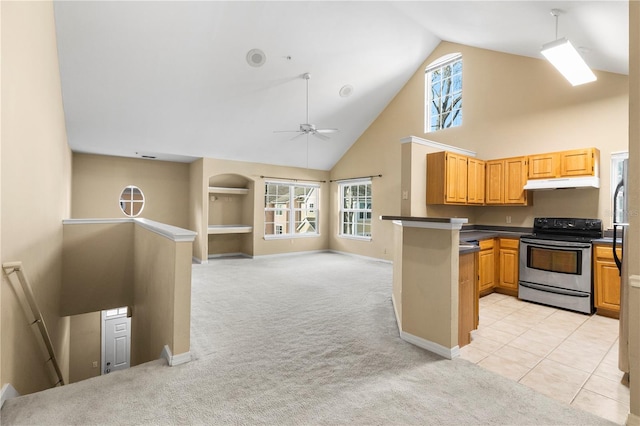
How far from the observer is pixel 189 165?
7.98m

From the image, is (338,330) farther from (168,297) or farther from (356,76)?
(356,76)

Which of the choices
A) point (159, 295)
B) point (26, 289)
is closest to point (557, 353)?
point (159, 295)

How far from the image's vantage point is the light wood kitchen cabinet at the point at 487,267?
4379 millimetres

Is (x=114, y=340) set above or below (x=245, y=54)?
below

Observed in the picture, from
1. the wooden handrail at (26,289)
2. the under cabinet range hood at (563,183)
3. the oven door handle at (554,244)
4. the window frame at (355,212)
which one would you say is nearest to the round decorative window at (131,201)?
the wooden handrail at (26,289)

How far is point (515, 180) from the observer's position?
488 centimetres

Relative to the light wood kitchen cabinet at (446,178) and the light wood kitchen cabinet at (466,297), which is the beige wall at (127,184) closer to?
the light wood kitchen cabinet at (446,178)

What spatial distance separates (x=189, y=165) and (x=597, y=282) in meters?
8.28

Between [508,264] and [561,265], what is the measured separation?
0.67m

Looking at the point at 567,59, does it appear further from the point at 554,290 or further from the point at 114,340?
the point at 114,340

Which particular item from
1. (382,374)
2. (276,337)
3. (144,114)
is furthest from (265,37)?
(382,374)

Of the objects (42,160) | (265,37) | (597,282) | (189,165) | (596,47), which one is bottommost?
(597,282)

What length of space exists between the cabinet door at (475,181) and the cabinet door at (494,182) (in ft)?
0.30

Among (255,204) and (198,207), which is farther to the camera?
(255,204)
